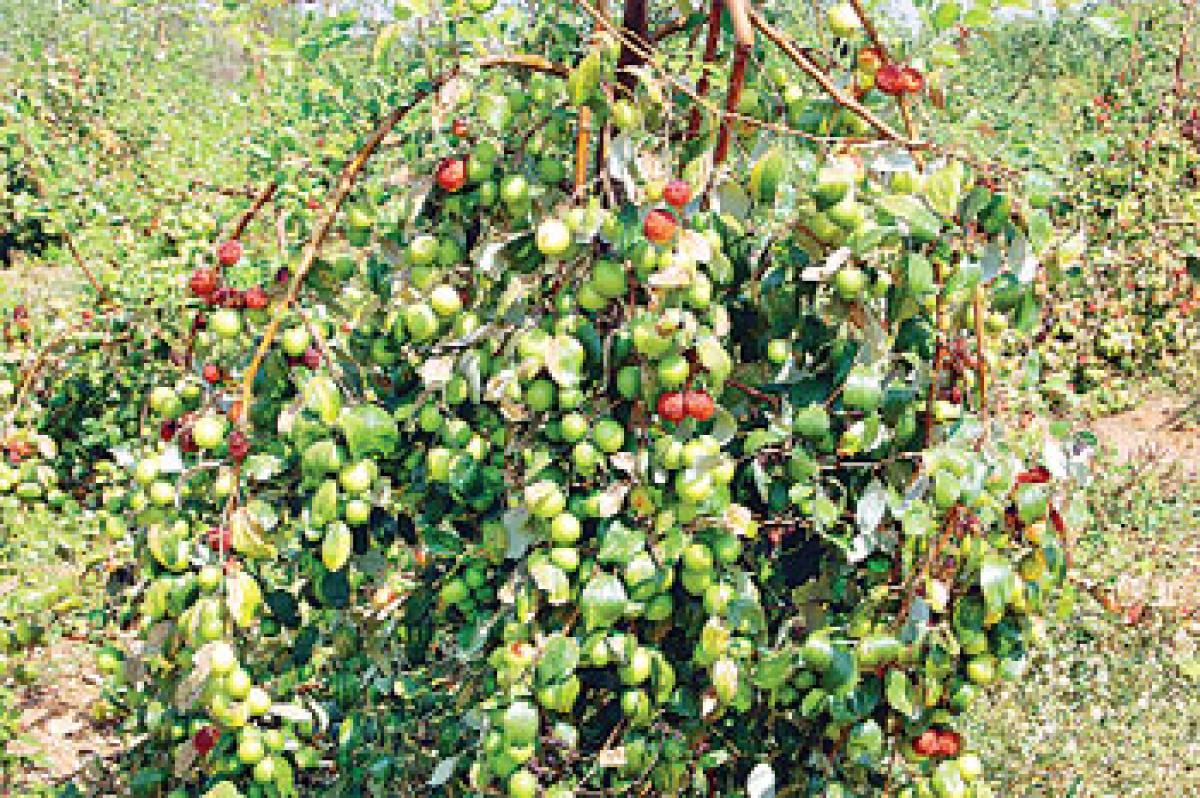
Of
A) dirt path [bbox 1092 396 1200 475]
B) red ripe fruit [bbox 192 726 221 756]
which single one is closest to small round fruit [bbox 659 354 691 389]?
red ripe fruit [bbox 192 726 221 756]

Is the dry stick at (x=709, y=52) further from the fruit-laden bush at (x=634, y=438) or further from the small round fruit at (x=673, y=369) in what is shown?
the small round fruit at (x=673, y=369)

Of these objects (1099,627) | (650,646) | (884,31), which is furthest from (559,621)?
(1099,627)

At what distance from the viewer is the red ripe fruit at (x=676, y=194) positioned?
4.86 ft

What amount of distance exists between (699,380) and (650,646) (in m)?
0.41

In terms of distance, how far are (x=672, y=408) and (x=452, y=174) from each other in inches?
17.3

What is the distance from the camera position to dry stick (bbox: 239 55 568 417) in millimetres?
1647

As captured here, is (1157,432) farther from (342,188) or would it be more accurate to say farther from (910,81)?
(342,188)

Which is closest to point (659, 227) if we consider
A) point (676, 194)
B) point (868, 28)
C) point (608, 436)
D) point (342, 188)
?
point (676, 194)

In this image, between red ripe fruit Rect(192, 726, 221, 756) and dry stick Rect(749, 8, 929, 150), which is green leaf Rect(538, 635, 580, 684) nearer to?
red ripe fruit Rect(192, 726, 221, 756)

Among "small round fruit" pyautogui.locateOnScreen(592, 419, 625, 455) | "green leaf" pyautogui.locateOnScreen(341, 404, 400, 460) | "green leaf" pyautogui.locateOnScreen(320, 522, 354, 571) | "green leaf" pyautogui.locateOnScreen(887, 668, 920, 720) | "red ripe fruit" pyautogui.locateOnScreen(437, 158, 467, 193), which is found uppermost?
"red ripe fruit" pyautogui.locateOnScreen(437, 158, 467, 193)

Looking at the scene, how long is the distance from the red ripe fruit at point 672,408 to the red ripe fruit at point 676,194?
236mm

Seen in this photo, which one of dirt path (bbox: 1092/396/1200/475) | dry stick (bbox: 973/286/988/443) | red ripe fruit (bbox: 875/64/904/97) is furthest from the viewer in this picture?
dirt path (bbox: 1092/396/1200/475)

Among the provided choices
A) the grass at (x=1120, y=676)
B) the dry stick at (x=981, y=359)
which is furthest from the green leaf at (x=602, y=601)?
the grass at (x=1120, y=676)

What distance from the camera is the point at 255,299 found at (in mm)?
1754
